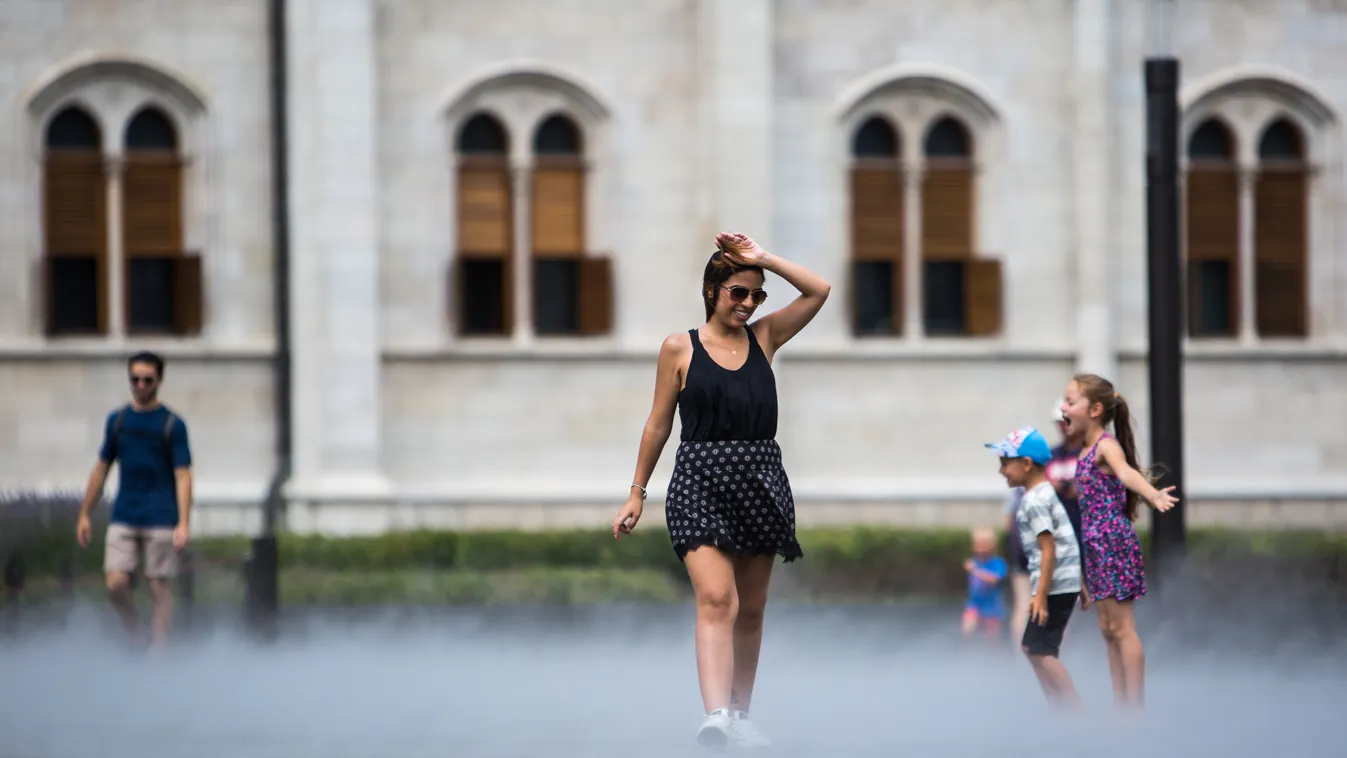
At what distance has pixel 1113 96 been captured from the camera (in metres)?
21.6

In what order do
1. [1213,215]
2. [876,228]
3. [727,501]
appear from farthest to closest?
1. [1213,215]
2. [876,228]
3. [727,501]

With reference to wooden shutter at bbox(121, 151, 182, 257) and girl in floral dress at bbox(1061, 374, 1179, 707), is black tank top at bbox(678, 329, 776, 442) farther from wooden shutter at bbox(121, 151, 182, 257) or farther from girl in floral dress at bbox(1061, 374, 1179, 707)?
wooden shutter at bbox(121, 151, 182, 257)

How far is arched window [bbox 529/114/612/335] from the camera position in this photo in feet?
69.4

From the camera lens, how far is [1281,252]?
72.9 ft

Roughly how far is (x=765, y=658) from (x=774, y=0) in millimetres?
9793

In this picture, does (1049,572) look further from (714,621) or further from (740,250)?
(740,250)

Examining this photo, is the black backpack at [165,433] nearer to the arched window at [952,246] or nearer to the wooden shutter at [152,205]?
the wooden shutter at [152,205]

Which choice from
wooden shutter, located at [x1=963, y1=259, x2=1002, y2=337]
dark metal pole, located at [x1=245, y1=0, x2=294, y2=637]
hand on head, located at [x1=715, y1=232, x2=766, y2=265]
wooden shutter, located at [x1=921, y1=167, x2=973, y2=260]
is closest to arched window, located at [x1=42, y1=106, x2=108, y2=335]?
dark metal pole, located at [x1=245, y1=0, x2=294, y2=637]

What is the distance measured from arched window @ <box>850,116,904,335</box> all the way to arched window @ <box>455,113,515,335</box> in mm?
3663

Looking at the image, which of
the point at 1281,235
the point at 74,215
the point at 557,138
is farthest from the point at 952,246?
the point at 74,215

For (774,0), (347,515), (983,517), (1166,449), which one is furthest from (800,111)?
(1166,449)

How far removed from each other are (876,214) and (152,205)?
7547mm

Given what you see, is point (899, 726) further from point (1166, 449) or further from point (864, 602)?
point (864, 602)

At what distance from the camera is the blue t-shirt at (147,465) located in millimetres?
11859
